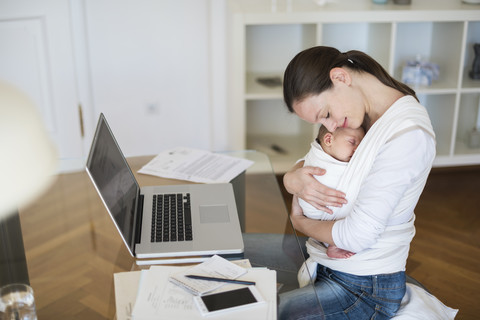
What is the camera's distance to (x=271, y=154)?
3.21m

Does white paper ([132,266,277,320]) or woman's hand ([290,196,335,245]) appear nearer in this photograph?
white paper ([132,266,277,320])

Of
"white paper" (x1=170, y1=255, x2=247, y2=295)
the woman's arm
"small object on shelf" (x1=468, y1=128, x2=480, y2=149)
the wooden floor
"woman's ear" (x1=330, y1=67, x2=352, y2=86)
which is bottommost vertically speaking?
the wooden floor

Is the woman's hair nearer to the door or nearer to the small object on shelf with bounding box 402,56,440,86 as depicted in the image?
the small object on shelf with bounding box 402,56,440,86

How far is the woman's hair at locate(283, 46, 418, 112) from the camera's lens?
1362 mm

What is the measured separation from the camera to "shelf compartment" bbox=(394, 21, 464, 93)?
3.13m

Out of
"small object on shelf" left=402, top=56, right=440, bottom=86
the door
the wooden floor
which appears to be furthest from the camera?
"small object on shelf" left=402, top=56, right=440, bottom=86

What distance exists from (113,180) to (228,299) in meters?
0.43

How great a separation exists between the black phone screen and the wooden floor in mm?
1254

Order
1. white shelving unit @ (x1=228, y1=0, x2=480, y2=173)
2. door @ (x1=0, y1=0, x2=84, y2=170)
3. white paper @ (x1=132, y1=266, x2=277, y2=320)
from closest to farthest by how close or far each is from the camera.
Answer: white paper @ (x1=132, y1=266, x2=277, y2=320)
white shelving unit @ (x1=228, y1=0, x2=480, y2=173)
door @ (x1=0, y1=0, x2=84, y2=170)

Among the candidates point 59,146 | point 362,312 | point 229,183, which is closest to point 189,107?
point 59,146

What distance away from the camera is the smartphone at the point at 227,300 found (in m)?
1.12

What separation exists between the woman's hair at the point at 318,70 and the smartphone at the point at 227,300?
47cm

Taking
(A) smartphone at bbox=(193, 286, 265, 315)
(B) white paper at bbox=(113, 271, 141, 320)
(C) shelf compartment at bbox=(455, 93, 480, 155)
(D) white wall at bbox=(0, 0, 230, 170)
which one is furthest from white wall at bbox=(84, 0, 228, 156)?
(A) smartphone at bbox=(193, 286, 265, 315)

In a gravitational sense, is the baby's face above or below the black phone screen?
above
